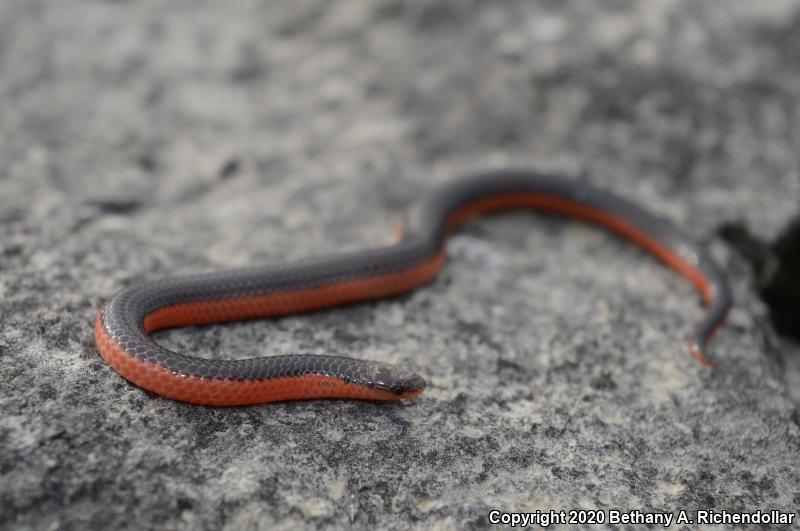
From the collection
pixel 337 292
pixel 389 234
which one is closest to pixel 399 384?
pixel 337 292

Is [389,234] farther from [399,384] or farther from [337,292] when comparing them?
[399,384]

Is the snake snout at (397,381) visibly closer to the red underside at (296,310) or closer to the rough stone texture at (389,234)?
the red underside at (296,310)

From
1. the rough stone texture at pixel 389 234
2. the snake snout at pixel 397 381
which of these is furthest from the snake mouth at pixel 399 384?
the rough stone texture at pixel 389 234

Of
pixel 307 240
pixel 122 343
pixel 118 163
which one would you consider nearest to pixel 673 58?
pixel 307 240

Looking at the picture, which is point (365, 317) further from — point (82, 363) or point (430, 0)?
point (430, 0)

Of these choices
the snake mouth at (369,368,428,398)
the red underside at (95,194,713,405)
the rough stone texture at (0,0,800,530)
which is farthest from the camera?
the snake mouth at (369,368,428,398)

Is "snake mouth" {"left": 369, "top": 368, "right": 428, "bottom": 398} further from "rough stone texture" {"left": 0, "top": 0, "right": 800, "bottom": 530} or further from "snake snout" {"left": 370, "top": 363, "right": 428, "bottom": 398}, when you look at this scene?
"rough stone texture" {"left": 0, "top": 0, "right": 800, "bottom": 530}

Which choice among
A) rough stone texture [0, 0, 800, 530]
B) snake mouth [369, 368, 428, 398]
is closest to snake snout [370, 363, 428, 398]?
snake mouth [369, 368, 428, 398]
